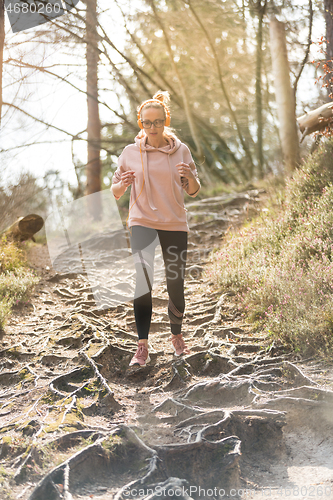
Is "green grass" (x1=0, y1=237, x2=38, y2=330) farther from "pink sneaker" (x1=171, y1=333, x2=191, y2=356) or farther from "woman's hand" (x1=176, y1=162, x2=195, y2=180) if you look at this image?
"woman's hand" (x1=176, y1=162, x2=195, y2=180)

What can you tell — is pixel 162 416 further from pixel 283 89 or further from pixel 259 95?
pixel 259 95

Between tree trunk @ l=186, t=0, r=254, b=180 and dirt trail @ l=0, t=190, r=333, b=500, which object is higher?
tree trunk @ l=186, t=0, r=254, b=180

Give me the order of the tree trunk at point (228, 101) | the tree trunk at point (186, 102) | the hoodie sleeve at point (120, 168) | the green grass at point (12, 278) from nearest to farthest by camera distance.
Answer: the hoodie sleeve at point (120, 168), the green grass at point (12, 278), the tree trunk at point (228, 101), the tree trunk at point (186, 102)

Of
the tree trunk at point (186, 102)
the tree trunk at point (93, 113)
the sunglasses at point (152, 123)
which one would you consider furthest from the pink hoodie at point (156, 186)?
the tree trunk at point (186, 102)

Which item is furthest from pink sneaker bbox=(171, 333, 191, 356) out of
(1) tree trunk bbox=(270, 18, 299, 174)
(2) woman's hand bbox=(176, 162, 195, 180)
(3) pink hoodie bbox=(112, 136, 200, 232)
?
(1) tree trunk bbox=(270, 18, 299, 174)

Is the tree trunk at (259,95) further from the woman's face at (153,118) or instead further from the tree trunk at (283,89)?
the woman's face at (153,118)

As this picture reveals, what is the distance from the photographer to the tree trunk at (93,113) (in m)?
10.0

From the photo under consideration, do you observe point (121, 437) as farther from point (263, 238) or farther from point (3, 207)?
point (3, 207)

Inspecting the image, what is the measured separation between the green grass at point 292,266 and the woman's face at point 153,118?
2.14 meters

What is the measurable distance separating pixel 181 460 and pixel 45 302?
14.6 feet

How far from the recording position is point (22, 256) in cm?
791

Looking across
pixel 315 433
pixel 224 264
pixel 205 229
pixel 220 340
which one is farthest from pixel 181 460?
pixel 205 229

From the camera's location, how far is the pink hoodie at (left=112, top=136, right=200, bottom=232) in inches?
125

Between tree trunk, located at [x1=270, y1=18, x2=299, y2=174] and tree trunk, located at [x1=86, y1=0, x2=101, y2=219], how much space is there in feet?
16.2
